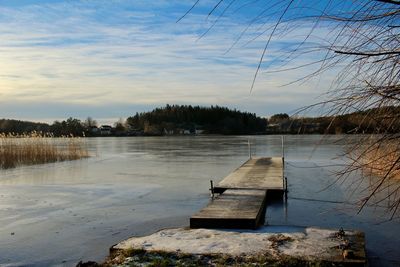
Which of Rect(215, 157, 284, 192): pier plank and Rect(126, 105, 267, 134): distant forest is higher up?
Rect(126, 105, 267, 134): distant forest

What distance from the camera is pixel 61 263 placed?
6.96 meters

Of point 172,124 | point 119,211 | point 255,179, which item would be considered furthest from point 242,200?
point 172,124

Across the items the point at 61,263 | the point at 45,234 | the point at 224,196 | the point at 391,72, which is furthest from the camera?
the point at 224,196

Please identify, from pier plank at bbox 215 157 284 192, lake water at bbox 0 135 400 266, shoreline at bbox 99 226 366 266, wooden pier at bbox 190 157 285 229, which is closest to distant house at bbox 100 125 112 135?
lake water at bbox 0 135 400 266

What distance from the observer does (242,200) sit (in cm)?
1087

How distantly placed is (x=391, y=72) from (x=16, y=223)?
30.4ft

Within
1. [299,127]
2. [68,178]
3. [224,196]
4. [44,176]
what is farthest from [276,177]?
[299,127]

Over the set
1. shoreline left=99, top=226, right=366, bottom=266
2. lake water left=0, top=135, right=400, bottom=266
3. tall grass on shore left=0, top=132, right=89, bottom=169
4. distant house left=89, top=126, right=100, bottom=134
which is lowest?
lake water left=0, top=135, right=400, bottom=266

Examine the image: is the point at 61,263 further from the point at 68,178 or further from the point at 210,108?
the point at 210,108

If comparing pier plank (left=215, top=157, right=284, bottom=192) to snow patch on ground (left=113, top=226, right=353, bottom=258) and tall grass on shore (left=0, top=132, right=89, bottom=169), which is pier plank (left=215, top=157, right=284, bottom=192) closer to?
snow patch on ground (left=113, top=226, right=353, bottom=258)

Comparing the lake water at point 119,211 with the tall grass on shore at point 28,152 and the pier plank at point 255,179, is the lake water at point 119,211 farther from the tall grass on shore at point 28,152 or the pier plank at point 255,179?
the tall grass on shore at point 28,152

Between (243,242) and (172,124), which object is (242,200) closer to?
(243,242)

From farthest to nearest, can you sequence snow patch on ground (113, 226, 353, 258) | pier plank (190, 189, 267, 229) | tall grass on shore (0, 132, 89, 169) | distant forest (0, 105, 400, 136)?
distant forest (0, 105, 400, 136) < tall grass on shore (0, 132, 89, 169) < pier plank (190, 189, 267, 229) < snow patch on ground (113, 226, 353, 258)

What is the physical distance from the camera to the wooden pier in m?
8.33
